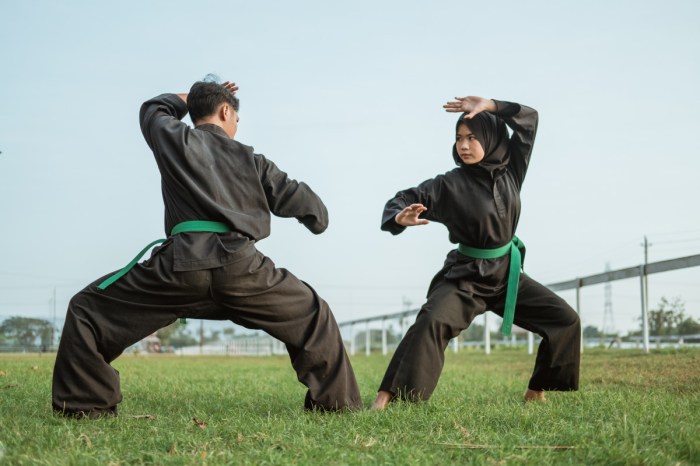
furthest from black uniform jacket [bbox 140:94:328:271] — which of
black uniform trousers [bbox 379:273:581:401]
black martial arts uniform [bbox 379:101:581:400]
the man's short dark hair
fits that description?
black uniform trousers [bbox 379:273:581:401]

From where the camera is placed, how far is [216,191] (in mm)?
4242

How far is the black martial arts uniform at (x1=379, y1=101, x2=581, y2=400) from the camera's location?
514 cm

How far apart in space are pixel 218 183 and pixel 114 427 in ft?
4.70

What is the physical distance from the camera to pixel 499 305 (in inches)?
209

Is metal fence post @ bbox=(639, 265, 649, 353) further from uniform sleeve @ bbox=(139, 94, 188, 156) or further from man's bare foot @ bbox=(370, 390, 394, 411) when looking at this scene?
uniform sleeve @ bbox=(139, 94, 188, 156)

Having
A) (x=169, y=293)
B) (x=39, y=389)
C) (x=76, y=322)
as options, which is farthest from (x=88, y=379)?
(x=39, y=389)

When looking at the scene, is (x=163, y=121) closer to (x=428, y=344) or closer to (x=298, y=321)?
(x=298, y=321)

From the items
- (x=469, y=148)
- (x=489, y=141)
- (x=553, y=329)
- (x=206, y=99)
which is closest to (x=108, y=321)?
(x=206, y=99)

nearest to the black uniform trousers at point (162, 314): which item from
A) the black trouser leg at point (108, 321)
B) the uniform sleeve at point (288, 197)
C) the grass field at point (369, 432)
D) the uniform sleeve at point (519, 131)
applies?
the black trouser leg at point (108, 321)

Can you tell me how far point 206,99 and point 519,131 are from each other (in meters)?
2.24

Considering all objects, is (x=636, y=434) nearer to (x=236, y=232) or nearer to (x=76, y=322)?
(x=236, y=232)

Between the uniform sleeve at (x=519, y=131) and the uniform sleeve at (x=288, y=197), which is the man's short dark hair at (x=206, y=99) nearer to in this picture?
the uniform sleeve at (x=288, y=197)

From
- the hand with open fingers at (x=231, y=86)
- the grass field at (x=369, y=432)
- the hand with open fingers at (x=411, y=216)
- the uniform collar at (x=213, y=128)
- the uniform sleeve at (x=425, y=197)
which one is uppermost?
the hand with open fingers at (x=231, y=86)

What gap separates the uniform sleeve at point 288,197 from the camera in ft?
14.5
